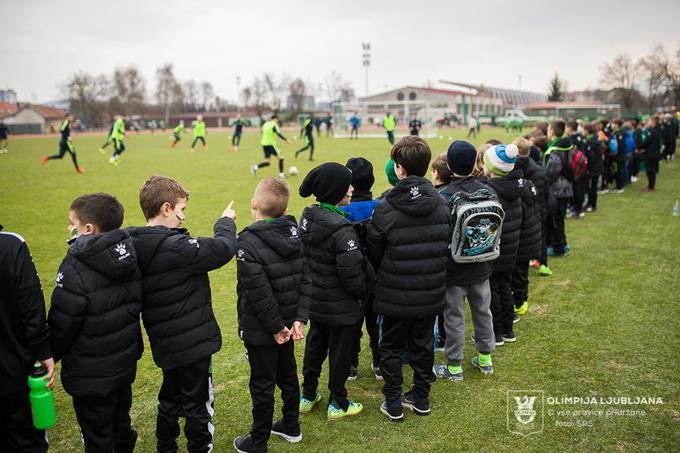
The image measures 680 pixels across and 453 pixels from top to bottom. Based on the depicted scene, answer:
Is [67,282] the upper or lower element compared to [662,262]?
upper

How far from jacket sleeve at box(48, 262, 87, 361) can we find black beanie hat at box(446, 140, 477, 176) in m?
2.81

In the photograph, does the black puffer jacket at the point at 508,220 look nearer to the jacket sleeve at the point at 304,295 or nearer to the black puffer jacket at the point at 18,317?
the jacket sleeve at the point at 304,295

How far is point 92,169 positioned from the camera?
1786cm

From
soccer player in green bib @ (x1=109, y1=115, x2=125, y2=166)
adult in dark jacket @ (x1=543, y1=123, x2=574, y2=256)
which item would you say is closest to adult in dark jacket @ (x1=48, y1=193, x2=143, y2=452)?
adult in dark jacket @ (x1=543, y1=123, x2=574, y2=256)

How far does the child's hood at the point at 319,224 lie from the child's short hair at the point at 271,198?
27 cm

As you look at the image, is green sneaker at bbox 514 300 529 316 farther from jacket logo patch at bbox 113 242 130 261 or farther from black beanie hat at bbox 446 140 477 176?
jacket logo patch at bbox 113 242 130 261

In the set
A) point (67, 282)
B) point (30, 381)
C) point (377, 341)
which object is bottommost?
point (377, 341)

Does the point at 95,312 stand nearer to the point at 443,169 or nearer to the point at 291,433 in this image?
the point at 291,433

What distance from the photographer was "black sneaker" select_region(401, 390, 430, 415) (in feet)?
12.0

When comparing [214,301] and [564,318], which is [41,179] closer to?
[214,301]

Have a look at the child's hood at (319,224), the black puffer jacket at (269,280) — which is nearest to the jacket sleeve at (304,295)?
the black puffer jacket at (269,280)

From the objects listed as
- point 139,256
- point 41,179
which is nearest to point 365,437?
point 139,256

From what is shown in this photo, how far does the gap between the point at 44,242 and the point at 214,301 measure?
4209 millimetres

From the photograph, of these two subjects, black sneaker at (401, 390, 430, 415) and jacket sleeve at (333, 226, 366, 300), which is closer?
jacket sleeve at (333, 226, 366, 300)
